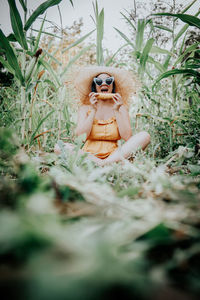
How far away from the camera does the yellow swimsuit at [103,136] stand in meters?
1.79

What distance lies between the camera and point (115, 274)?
4.5 inches

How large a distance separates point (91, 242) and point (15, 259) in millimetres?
58

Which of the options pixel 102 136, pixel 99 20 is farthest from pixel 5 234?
pixel 99 20

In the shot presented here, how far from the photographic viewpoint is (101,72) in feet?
6.23

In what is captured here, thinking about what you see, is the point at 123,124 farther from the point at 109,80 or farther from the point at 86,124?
the point at 109,80

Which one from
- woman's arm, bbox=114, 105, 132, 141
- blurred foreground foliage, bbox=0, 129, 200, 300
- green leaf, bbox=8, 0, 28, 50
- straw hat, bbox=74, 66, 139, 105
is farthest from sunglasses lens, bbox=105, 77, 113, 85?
blurred foreground foliage, bbox=0, 129, 200, 300

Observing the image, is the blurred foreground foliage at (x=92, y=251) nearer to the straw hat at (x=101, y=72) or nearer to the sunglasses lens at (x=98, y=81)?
the sunglasses lens at (x=98, y=81)

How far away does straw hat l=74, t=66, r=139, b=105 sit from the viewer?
1.92 meters

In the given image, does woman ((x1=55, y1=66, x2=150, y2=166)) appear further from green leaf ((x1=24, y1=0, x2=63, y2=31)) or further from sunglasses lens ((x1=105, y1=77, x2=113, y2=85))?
green leaf ((x1=24, y1=0, x2=63, y2=31))

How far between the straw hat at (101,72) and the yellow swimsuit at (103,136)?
409 millimetres

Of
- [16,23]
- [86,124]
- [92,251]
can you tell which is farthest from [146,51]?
[92,251]

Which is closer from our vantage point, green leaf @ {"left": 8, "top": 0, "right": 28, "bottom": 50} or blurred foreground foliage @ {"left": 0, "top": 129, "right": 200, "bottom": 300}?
blurred foreground foliage @ {"left": 0, "top": 129, "right": 200, "bottom": 300}

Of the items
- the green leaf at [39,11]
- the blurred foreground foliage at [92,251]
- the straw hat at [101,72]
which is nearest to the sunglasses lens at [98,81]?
the straw hat at [101,72]

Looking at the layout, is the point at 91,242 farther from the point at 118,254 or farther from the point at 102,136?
the point at 102,136
